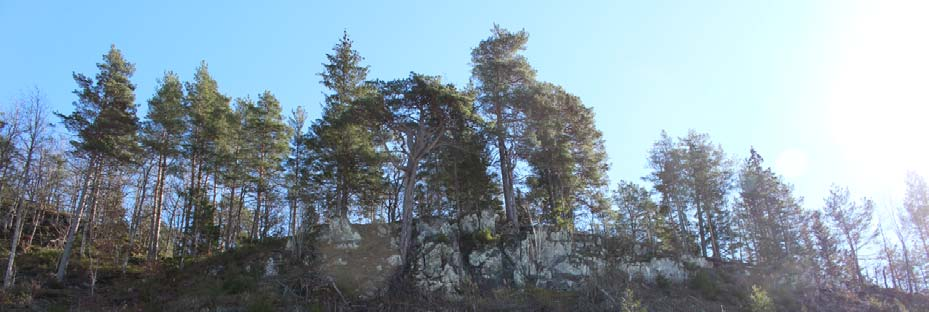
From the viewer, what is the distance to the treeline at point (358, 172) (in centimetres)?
2427

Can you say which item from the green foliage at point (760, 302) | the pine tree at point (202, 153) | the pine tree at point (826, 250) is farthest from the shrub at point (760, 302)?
the pine tree at point (202, 153)

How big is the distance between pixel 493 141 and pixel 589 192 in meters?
7.35

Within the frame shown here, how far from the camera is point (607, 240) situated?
Answer: 25.0 meters

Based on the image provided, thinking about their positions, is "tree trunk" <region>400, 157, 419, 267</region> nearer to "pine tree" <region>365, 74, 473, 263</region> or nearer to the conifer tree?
"pine tree" <region>365, 74, 473, 263</region>

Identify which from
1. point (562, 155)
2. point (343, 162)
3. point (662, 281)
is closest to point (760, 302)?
point (662, 281)

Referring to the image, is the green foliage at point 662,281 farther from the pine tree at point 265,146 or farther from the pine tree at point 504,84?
the pine tree at point 265,146

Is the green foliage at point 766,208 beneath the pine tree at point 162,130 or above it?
beneath

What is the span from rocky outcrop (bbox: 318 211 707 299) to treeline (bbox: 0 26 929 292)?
93 cm

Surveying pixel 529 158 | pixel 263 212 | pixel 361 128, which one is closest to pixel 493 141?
pixel 529 158

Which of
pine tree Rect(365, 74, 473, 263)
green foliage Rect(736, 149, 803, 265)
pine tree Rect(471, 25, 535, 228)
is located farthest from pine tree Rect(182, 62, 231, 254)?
green foliage Rect(736, 149, 803, 265)

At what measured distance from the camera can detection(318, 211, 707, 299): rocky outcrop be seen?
21.5 metres

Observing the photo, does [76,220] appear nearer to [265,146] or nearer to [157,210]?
[157,210]

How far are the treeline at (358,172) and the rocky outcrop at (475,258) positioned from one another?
3.04 ft

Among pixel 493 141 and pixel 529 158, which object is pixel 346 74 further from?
pixel 529 158
